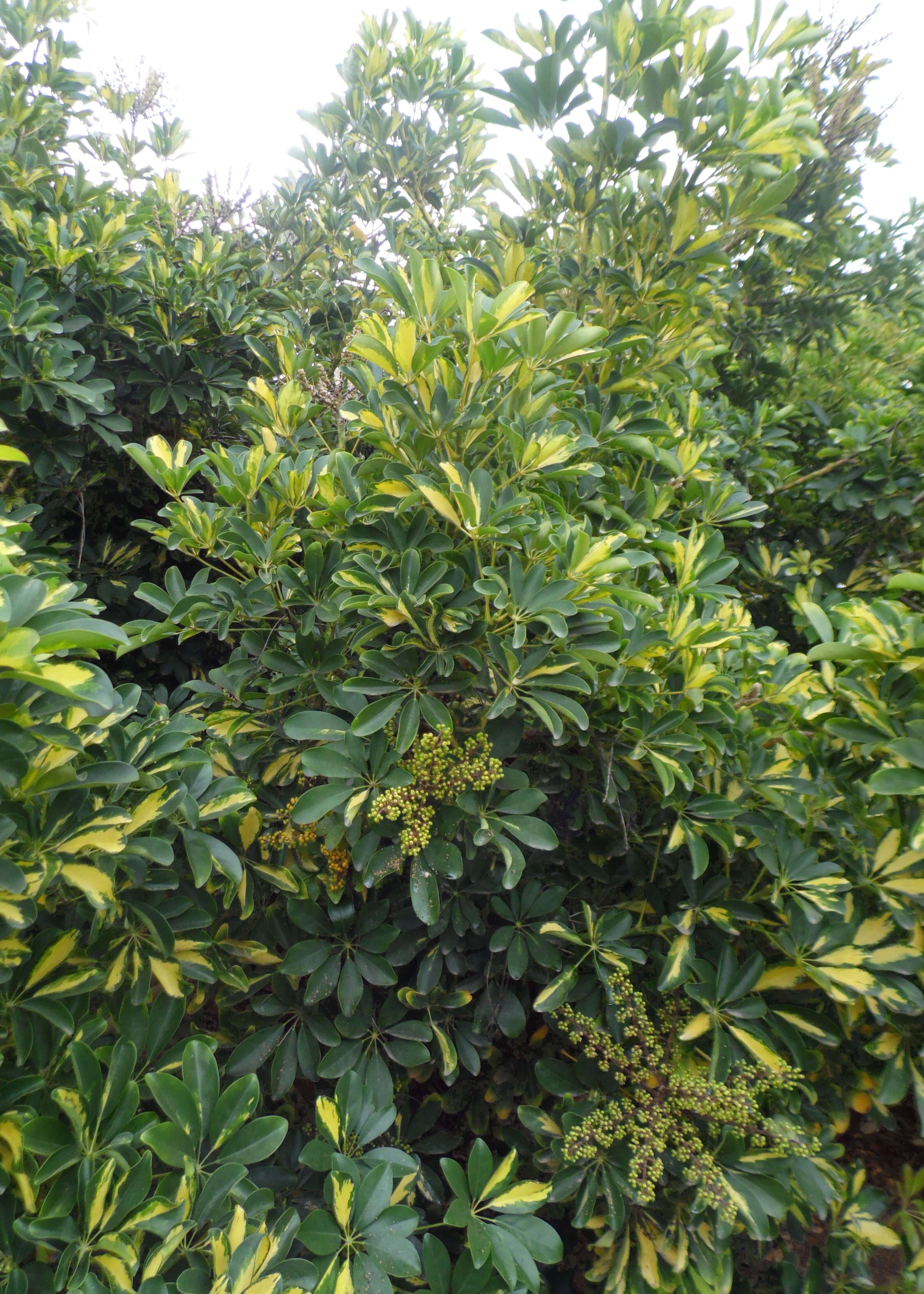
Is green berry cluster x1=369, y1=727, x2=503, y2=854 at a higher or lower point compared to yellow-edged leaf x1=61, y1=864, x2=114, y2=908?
higher

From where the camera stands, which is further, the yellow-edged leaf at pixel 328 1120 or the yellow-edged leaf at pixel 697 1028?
the yellow-edged leaf at pixel 697 1028

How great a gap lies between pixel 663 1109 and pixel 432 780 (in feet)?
2.55

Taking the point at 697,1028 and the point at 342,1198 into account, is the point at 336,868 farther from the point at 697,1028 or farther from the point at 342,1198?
the point at 697,1028

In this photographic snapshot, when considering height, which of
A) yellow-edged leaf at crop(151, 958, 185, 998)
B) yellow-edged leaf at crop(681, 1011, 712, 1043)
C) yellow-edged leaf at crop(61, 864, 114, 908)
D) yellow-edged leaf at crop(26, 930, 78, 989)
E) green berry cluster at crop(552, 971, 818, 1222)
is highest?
yellow-edged leaf at crop(61, 864, 114, 908)

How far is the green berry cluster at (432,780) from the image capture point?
1283 mm

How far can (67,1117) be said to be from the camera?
1.08 metres

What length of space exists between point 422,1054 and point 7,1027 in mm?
749

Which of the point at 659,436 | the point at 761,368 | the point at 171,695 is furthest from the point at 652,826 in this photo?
the point at 761,368

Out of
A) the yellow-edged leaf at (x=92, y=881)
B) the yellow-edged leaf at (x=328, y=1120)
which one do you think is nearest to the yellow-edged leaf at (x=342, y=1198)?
the yellow-edged leaf at (x=328, y=1120)

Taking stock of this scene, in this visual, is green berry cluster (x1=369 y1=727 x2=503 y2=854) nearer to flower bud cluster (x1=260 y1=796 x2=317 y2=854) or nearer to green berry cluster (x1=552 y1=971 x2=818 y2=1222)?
flower bud cluster (x1=260 y1=796 x2=317 y2=854)

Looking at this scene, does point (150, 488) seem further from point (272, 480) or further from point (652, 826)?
point (652, 826)

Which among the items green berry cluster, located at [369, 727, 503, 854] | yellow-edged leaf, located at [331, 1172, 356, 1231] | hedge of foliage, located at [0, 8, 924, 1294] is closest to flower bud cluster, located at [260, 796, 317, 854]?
hedge of foliage, located at [0, 8, 924, 1294]

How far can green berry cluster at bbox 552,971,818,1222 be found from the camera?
128cm

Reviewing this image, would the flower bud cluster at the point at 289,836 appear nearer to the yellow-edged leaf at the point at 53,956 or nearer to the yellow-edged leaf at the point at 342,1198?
the yellow-edged leaf at the point at 53,956
